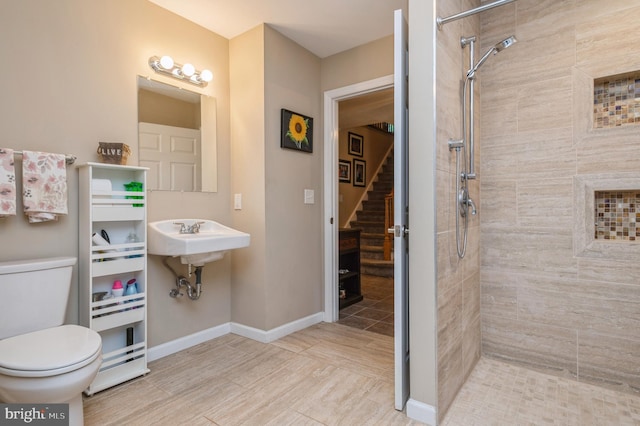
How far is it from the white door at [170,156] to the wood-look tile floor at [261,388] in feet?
4.11

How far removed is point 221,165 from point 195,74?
710 millimetres

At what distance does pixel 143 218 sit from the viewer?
2.10 metres

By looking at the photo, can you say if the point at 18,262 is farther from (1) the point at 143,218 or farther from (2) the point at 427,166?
(2) the point at 427,166

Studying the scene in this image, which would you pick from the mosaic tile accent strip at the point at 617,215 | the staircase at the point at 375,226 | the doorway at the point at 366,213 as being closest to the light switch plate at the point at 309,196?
the doorway at the point at 366,213

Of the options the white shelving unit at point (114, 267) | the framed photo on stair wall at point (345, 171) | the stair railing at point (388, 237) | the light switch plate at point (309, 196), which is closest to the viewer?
the white shelving unit at point (114, 267)

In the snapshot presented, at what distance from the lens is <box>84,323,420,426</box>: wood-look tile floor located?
5.57 feet

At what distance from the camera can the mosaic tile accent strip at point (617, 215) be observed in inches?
78.0

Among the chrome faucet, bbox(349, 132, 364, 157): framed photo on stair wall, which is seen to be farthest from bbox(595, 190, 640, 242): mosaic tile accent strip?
bbox(349, 132, 364, 157): framed photo on stair wall

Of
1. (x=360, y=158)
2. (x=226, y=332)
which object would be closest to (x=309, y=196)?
(x=226, y=332)

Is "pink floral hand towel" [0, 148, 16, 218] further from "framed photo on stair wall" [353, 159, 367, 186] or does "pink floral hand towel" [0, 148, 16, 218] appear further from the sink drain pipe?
"framed photo on stair wall" [353, 159, 367, 186]

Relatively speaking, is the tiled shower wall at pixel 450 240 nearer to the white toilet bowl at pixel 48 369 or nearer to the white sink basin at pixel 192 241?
the white sink basin at pixel 192 241

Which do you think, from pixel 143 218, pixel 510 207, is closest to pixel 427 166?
pixel 510 207

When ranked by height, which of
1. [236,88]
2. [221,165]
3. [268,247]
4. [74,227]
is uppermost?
[236,88]

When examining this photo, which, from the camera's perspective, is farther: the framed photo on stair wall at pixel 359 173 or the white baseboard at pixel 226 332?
the framed photo on stair wall at pixel 359 173
